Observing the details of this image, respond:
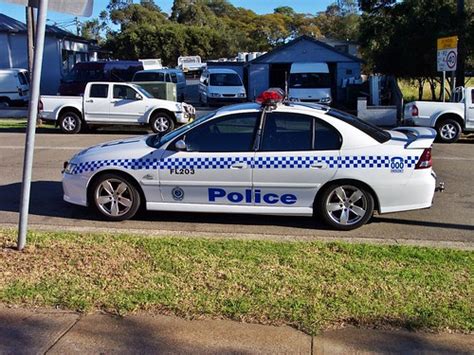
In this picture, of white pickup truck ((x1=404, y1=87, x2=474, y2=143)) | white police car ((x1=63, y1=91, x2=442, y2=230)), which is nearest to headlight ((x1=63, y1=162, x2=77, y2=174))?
white police car ((x1=63, y1=91, x2=442, y2=230))

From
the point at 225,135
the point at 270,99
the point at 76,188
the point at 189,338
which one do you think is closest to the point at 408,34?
the point at 270,99

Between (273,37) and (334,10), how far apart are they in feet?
47.7

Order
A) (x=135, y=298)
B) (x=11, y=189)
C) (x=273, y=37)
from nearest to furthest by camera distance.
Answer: (x=135, y=298), (x=11, y=189), (x=273, y=37)

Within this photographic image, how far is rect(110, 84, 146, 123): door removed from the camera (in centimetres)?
1672

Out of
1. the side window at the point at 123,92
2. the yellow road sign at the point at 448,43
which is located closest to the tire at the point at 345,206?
the side window at the point at 123,92

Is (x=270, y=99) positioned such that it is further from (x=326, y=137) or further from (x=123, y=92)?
(x=123, y=92)

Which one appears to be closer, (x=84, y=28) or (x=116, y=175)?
(x=116, y=175)

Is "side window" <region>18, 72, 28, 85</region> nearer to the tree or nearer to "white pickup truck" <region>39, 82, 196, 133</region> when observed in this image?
"white pickup truck" <region>39, 82, 196, 133</region>

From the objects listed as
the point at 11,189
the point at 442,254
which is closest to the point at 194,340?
the point at 442,254

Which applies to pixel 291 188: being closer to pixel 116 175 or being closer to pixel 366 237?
pixel 366 237

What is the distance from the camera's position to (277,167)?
6355 millimetres

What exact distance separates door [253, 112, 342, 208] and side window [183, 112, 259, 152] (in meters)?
0.18

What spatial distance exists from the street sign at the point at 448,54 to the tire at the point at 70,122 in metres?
11.4

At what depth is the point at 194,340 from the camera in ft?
11.9
